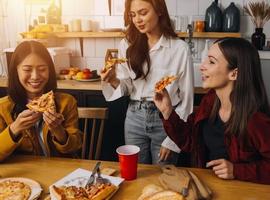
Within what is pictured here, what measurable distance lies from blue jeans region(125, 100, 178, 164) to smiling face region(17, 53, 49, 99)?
54 centimetres

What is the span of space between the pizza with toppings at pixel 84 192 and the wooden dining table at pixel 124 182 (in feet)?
0.16

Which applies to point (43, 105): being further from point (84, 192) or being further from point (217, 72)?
point (217, 72)

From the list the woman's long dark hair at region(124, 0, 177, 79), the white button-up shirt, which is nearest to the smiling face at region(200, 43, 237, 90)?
the white button-up shirt

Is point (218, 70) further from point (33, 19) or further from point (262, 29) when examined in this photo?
point (33, 19)

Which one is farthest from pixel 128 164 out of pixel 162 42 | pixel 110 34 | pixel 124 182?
pixel 110 34

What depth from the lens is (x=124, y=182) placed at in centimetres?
116

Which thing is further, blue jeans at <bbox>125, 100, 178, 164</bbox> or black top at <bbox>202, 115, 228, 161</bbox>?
blue jeans at <bbox>125, 100, 178, 164</bbox>

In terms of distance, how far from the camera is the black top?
1417 millimetres

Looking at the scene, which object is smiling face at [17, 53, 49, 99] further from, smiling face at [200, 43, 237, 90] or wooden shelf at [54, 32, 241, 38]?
wooden shelf at [54, 32, 241, 38]

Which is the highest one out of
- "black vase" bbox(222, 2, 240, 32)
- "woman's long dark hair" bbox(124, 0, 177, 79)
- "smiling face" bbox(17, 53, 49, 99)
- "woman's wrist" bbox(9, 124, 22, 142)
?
"black vase" bbox(222, 2, 240, 32)

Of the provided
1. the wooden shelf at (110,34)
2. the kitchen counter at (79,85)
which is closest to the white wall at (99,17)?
the wooden shelf at (110,34)

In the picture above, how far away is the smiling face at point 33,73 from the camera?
1.60m

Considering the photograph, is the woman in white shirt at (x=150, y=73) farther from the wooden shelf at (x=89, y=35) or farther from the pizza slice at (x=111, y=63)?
the wooden shelf at (x=89, y=35)

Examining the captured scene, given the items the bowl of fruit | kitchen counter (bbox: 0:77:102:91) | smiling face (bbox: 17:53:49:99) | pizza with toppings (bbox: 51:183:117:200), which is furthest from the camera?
the bowl of fruit
